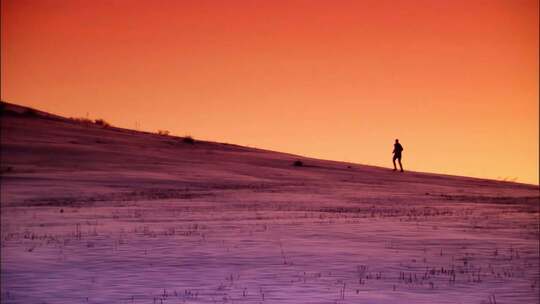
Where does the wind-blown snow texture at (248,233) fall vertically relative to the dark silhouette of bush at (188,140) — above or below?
below

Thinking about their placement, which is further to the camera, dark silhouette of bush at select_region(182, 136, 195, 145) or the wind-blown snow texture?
dark silhouette of bush at select_region(182, 136, 195, 145)

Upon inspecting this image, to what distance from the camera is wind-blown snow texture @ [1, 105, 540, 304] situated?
1401 cm

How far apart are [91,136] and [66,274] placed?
34.7 m

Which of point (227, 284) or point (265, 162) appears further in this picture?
point (265, 162)

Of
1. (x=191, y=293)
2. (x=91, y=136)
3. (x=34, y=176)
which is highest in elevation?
(x=91, y=136)

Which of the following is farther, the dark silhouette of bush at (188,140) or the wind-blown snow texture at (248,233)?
the dark silhouette of bush at (188,140)

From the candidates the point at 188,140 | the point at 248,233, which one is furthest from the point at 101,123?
the point at 248,233

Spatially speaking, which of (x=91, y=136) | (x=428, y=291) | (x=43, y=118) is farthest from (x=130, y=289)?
(x=43, y=118)

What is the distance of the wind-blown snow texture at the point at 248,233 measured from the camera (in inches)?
551

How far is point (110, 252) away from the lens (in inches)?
702

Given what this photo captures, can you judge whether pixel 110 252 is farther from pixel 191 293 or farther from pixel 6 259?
pixel 191 293

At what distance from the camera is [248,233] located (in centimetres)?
2080

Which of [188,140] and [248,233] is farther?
[188,140]

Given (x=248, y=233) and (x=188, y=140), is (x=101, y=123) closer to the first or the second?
(x=188, y=140)
